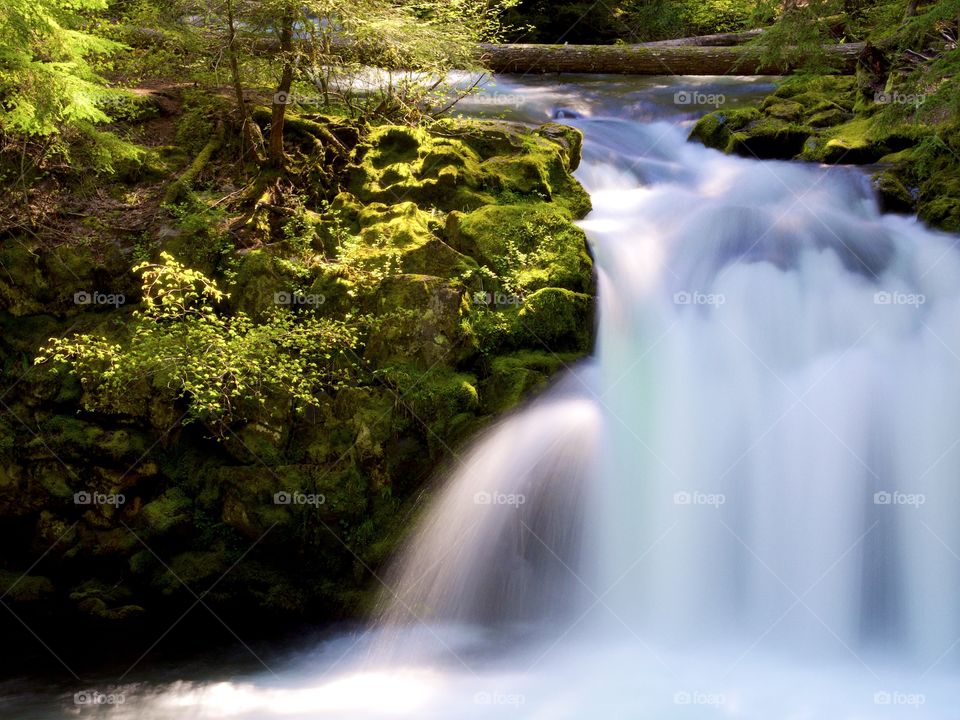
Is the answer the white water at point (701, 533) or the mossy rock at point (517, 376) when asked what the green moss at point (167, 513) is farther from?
the mossy rock at point (517, 376)

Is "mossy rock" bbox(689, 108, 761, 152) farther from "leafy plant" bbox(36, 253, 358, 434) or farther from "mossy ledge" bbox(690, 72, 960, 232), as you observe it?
"leafy plant" bbox(36, 253, 358, 434)

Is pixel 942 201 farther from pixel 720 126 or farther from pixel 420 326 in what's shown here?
pixel 420 326

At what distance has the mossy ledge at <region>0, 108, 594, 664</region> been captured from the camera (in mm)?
6312

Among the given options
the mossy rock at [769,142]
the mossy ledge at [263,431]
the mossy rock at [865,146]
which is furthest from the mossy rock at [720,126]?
the mossy ledge at [263,431]

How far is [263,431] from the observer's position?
6.38m

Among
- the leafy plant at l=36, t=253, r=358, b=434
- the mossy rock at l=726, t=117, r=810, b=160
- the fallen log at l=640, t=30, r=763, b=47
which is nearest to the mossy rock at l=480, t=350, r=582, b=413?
the leafy plant at l=36, t=253, r=358, b=434

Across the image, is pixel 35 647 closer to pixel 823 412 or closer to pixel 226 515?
pixel 226 515

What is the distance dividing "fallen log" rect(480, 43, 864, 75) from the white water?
7.10 meters

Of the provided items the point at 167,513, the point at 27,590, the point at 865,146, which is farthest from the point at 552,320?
the point at 865,146

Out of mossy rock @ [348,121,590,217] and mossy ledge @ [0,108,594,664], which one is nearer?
mossy ledge @ [0,108,594,664]

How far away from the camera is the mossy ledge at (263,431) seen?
6.31 metres

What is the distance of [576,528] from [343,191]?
3823 millimetres

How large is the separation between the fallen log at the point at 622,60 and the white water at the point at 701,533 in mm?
7103

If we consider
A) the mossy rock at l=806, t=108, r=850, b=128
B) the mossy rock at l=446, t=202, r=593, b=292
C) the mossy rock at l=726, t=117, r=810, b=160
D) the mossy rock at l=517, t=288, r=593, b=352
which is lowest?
the mossy rock at l=517, t=288, r=593, b=352
